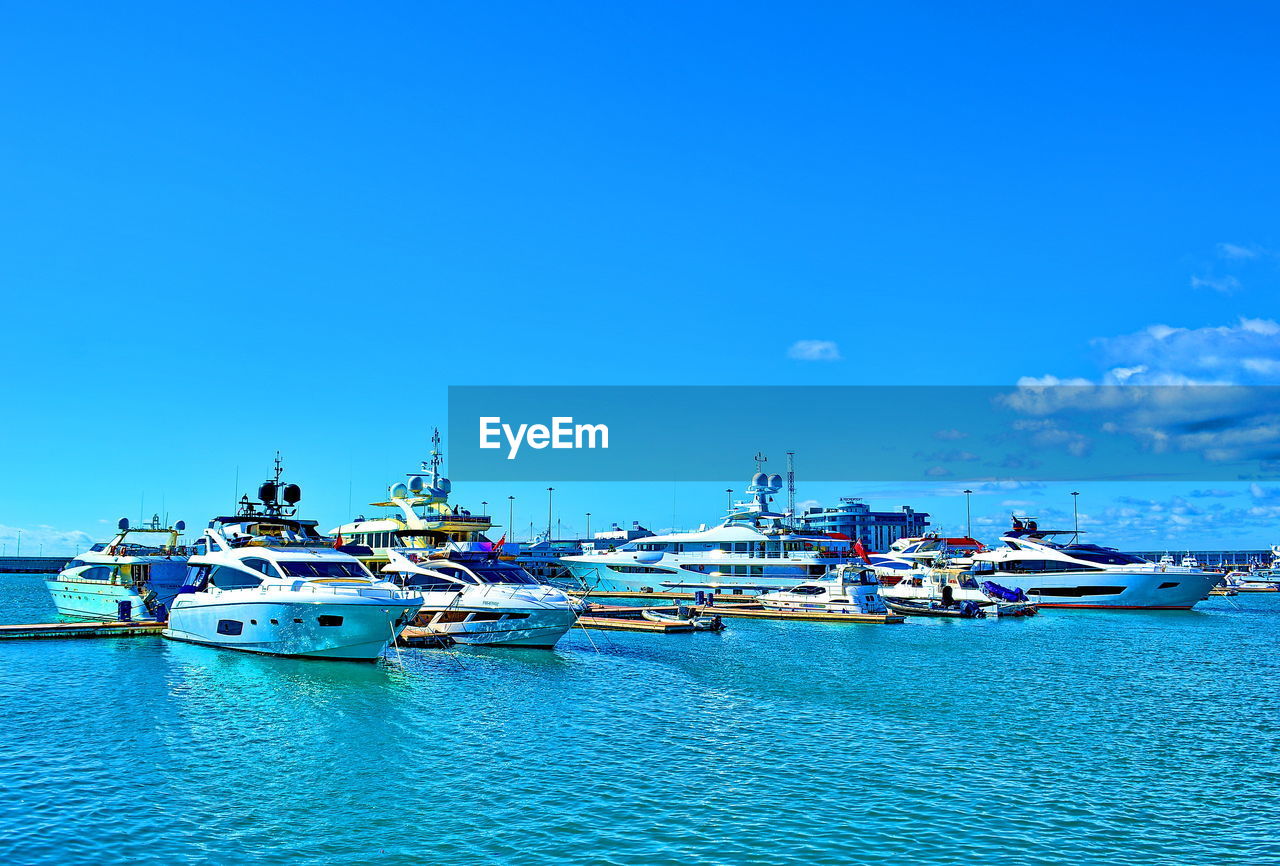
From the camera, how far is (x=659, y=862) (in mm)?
16016

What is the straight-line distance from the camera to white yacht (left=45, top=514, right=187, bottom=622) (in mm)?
53562

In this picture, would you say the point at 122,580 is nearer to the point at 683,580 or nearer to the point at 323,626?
the point at 323,626

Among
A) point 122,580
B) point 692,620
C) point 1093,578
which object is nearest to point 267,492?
point 122,580

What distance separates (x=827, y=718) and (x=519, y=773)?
11286 millimetres

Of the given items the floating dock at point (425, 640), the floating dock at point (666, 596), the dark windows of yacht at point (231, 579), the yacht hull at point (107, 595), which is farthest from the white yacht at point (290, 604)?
the floating dock at point (666, 596)

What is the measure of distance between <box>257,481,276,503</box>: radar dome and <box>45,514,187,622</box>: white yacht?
264 inches

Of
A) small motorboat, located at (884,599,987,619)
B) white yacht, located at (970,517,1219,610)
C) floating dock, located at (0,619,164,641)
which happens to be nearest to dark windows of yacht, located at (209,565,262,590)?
floating dock, located at (0,619,164,641)

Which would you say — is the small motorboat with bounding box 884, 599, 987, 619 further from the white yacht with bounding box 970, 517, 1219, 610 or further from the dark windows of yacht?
the dark windows of yacht

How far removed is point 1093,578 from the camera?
84.7 metres

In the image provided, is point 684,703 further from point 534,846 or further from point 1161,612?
point 1161,612

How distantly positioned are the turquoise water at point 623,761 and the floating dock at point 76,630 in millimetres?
6920

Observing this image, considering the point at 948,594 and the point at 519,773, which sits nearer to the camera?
the point at 519,773

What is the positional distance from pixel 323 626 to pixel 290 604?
1.63 metres

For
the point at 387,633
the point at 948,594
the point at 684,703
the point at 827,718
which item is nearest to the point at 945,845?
the point at 827,718
